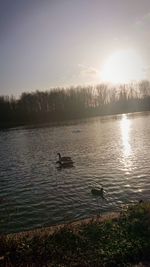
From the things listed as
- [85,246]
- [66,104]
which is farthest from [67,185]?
[66,104]

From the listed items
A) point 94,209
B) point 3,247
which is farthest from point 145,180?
point 3,247

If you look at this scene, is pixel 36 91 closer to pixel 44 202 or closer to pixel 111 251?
pixel 44 202

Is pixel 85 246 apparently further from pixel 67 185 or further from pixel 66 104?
pixel 66 104

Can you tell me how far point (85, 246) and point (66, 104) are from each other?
11653cm

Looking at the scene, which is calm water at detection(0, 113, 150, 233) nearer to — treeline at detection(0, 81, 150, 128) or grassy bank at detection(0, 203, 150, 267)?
grassy bank at detection(0, 203, 150, 267)

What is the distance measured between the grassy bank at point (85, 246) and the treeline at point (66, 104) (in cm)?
8661

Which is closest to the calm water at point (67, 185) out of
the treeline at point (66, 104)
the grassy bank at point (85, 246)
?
the grassy bank at point (85, 246)

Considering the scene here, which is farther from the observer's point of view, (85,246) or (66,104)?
(66,104)

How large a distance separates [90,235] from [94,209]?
5.53 metres

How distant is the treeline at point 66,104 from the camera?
10419 cm

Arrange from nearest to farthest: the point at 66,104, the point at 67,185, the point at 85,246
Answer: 1. the point at 85,246
2. the point at 67,185
3. the point at 66,104

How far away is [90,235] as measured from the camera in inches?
348

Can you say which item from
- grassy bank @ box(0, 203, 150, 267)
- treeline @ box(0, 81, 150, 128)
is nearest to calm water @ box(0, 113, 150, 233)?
grassy bank @ box(0, 203, 150, 267)

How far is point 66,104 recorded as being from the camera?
123625mm
